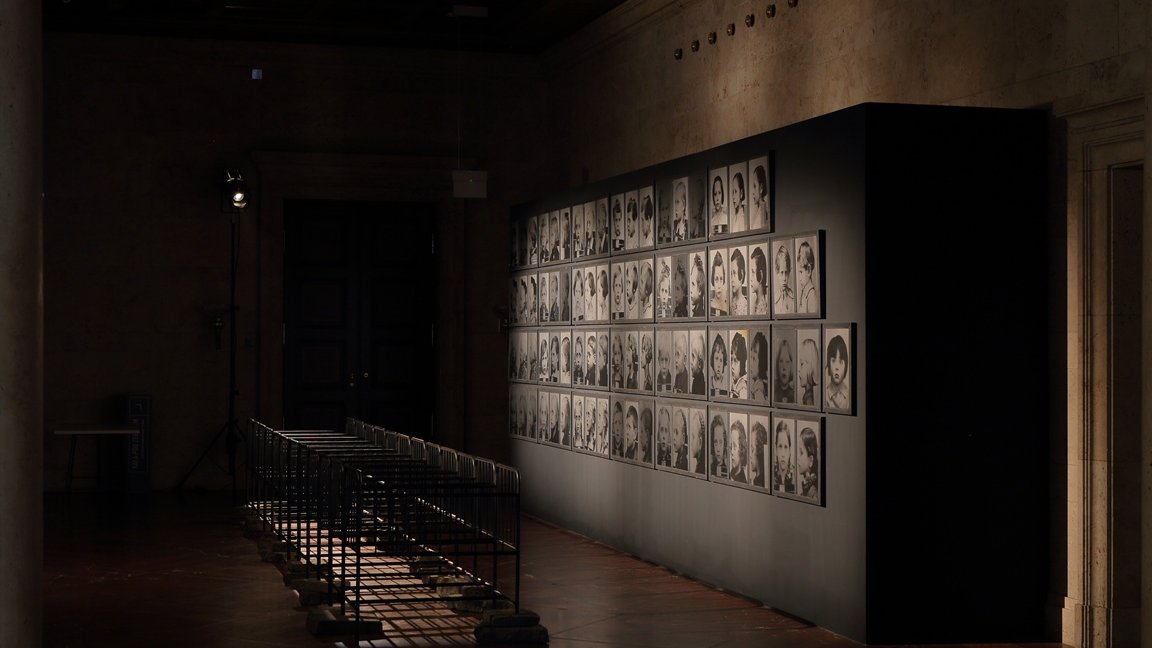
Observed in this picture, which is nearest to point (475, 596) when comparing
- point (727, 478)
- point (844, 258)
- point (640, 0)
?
point (727, 478)

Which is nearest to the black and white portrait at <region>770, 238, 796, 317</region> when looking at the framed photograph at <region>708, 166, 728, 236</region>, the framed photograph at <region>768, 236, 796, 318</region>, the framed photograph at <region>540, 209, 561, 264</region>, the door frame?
the framed photograph at <region>768, 236, 796, 318</region>

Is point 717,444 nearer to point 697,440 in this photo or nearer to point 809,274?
point 697,440

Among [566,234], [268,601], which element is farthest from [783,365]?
[566,234]

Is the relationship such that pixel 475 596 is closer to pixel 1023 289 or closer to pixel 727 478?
pixel 727 478

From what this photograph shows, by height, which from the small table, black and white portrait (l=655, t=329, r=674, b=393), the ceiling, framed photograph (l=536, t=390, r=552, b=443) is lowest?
the small table

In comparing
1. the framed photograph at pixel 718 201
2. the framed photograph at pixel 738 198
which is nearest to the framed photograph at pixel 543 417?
the framed photograph at pixel 718 201

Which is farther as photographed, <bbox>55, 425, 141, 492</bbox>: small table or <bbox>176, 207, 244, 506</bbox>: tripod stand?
<bbox>176, 207, 244, 506</bbox>: tripod stand

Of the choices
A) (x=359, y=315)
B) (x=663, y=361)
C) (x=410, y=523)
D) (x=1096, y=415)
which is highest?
(x=359, y=315)

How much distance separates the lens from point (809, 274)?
30.5 ft

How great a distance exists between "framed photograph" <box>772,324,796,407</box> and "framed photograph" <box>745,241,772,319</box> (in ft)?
0.66

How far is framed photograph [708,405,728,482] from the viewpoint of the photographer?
10594mm

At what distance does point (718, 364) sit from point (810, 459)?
1.58 m

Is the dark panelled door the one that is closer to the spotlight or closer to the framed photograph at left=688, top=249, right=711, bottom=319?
the spotlight

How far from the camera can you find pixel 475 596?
30.6 feet
